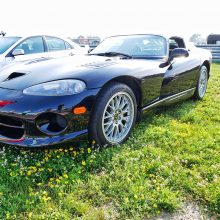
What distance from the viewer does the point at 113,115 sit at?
3.13m

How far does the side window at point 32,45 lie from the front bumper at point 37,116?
3739mm

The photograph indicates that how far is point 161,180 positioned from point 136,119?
46.6 inches

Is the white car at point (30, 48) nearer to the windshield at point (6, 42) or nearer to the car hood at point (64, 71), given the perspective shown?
the windshield at point (6, 42)

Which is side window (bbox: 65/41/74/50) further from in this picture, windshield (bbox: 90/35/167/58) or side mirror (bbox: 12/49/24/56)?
windshield (bbox: 90/35/167/58)

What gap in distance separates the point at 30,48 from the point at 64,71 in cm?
368

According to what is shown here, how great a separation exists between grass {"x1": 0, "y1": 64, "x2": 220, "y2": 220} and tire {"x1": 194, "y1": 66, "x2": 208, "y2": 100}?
1850 millimetres

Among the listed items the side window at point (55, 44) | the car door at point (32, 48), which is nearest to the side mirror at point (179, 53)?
the car door at point (32, 48)

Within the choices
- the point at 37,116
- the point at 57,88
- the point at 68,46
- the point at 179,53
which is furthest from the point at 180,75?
the point at 68,46

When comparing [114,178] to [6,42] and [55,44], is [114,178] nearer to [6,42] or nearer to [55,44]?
[6,42]

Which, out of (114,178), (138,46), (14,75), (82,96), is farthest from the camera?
(138,46)

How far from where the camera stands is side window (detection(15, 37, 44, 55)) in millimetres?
6270

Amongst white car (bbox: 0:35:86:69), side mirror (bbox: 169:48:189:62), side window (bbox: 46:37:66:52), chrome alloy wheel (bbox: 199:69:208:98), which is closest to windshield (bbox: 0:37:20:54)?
white car (bbox: 0:35:86:69)

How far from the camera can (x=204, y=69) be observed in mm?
5387

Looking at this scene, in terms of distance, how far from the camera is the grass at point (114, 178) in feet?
6.98
